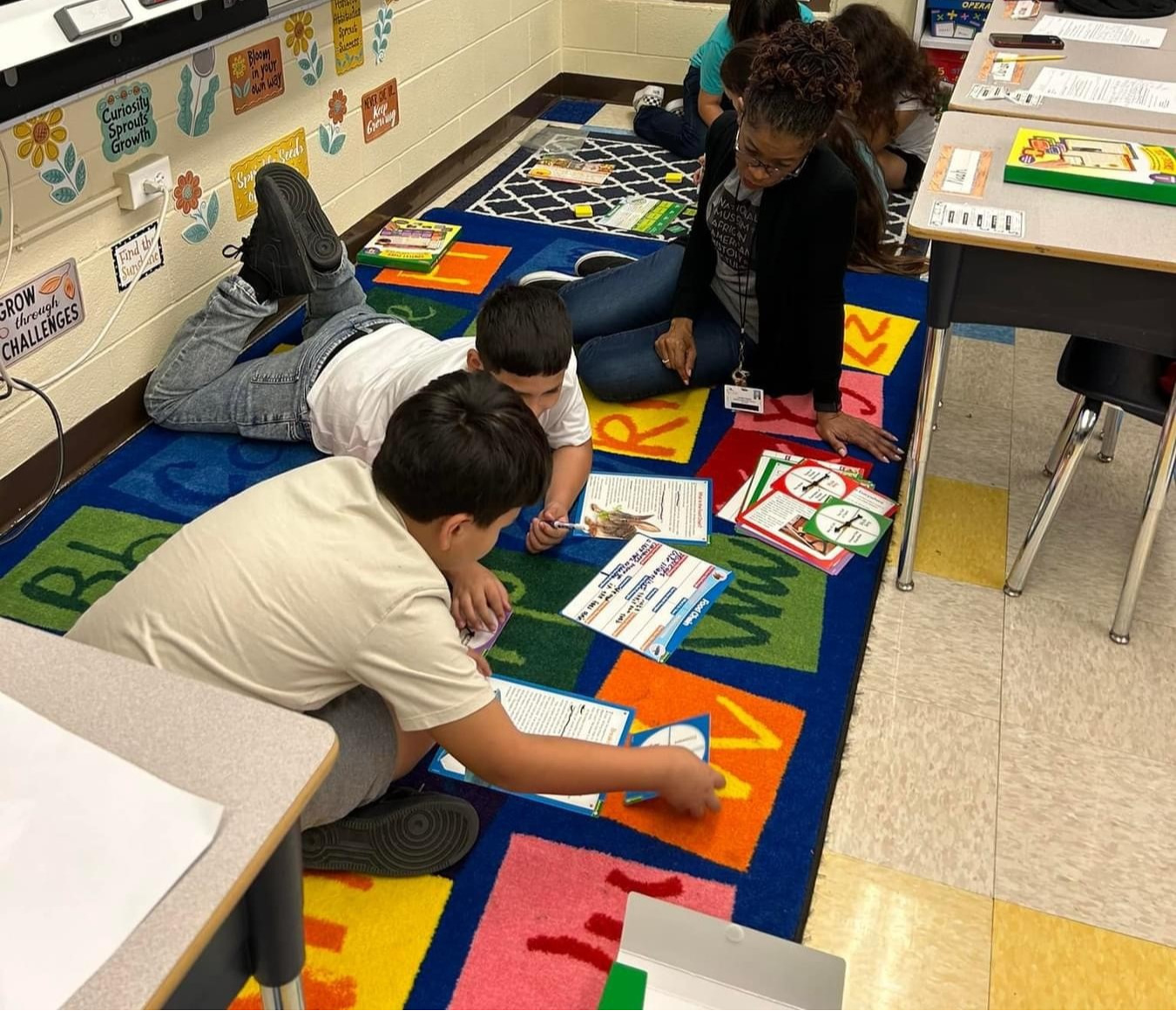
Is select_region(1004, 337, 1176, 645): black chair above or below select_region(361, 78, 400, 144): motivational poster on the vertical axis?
below

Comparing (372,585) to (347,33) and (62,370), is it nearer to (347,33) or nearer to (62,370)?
(62,370)

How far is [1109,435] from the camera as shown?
235 centimetres

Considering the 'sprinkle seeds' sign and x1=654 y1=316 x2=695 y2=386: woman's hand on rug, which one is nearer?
the 'sprinkle seeds' sign

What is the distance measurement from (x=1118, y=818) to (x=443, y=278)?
83.4 inches

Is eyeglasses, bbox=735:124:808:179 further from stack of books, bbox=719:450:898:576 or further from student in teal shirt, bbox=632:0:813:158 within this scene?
student in teal shirt, bbox=632:0:813:158

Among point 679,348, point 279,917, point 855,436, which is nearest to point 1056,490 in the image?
point 855,436

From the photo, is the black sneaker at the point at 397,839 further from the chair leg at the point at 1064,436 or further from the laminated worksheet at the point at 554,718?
the chair leg at the point at 1064,436

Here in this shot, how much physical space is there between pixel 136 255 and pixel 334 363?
489 mm

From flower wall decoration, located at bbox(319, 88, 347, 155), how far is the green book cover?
5.72ft

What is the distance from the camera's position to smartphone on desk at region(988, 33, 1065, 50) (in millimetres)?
2684

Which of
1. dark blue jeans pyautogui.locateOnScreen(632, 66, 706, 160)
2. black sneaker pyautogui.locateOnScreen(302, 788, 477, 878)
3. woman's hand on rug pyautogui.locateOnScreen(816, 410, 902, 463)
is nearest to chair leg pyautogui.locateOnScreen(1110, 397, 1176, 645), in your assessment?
woman's hand on rug pyautogui.locateOnScreen(816, 410, 902, 463)

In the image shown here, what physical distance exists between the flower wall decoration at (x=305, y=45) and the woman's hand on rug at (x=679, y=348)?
114 centimetres

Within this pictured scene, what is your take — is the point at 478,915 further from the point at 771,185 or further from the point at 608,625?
the point at 771,185

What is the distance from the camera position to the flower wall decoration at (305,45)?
8.66 feet
